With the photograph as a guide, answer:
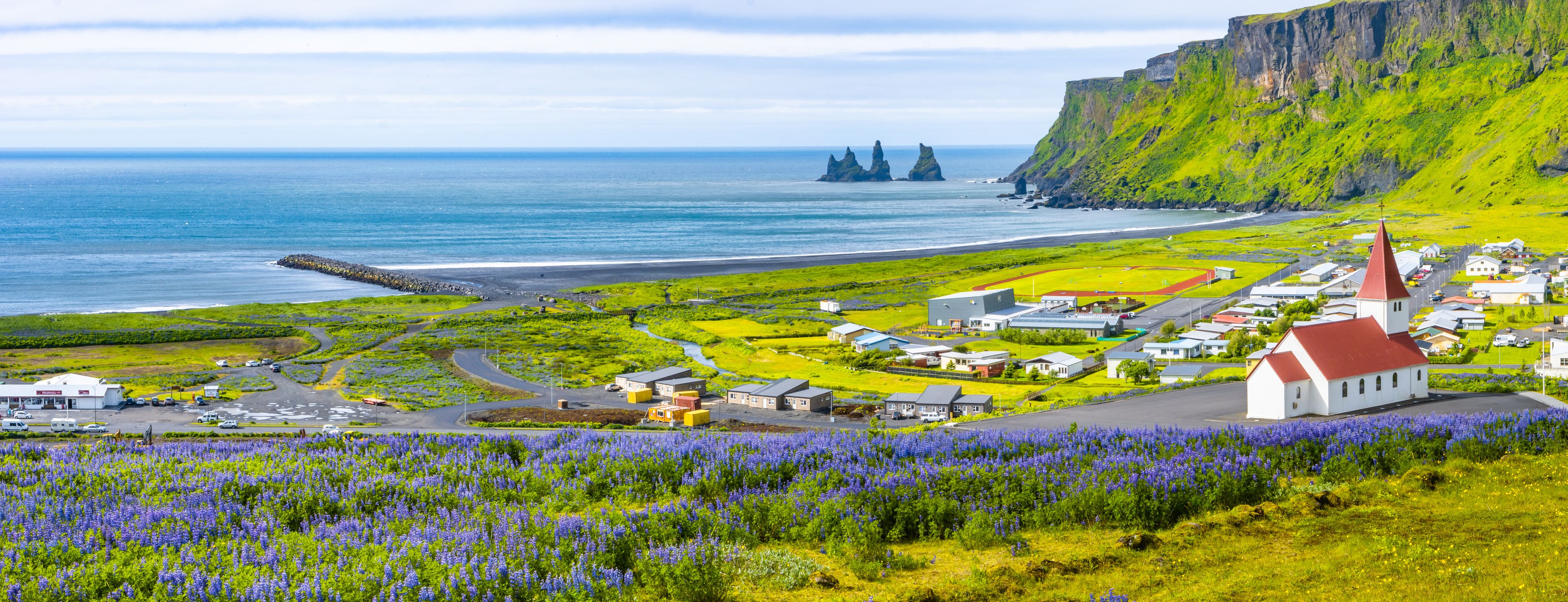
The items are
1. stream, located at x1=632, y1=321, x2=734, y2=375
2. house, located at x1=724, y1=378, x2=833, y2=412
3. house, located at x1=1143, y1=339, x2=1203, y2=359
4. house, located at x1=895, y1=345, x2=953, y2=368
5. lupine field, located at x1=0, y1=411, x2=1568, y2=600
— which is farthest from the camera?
stream, located at x1=632, y1=321, x2=734, y2=375

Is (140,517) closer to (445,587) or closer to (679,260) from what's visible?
(445,587)

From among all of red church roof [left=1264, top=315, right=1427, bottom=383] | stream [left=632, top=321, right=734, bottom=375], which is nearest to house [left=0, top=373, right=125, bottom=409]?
stream [left=632, top=321, right=734, bottom=375]

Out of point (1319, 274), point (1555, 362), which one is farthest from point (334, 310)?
point (1319, 274)

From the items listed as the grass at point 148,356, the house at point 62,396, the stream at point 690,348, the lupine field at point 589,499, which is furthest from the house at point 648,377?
the lupine field at point 589,499

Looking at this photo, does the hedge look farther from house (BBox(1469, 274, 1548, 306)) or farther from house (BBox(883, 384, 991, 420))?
house (BBox(1469, 274, 1548, 306))

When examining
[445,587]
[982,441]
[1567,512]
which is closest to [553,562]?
[445,587]

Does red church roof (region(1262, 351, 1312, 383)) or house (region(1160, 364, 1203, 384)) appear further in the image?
house (region(1160, 364, 1203, 384))

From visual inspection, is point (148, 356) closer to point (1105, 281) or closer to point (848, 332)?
point (848, 332)

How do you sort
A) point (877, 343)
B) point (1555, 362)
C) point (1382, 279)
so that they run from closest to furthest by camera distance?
point (1382, 279) < point (1555, 362) < point (877, 343)
